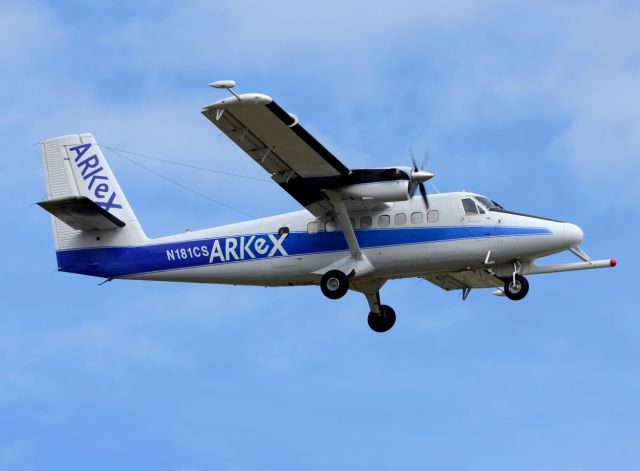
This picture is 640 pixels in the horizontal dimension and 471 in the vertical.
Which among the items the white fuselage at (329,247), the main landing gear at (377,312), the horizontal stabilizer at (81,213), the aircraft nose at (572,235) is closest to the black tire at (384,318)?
the main landing gear at (377,312)

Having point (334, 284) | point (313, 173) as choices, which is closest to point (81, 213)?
point (313, 173)

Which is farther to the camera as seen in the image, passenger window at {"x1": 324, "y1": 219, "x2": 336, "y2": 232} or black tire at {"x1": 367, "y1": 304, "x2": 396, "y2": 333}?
black tire at {"x1": 367, "y1": 304, "x2": 396, "y2": 333}

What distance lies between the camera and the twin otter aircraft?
31.0 m

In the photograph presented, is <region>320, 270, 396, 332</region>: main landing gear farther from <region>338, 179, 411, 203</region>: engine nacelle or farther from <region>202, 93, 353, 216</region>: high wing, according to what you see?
<region>338, 179, 411, 203</region>: engine nacelle

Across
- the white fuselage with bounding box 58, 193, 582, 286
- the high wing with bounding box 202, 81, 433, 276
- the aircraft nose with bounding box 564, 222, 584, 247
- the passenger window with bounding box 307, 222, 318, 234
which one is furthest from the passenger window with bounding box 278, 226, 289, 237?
the aircraft nose with bounding box 564, 222, 584, 247

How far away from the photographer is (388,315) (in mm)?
34125

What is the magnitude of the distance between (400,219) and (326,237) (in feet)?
6.06

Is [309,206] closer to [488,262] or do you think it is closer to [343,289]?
[343,289]

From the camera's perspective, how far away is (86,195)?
3519 cm

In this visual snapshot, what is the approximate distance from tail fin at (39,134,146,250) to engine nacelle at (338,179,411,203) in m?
6.14

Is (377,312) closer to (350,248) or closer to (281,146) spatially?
(350,248)

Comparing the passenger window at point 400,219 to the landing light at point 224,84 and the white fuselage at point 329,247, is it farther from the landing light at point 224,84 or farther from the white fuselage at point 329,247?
the landing light at point 224,84

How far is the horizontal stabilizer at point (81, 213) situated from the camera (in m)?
32.5

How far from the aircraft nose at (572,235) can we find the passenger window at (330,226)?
5.48 metres
